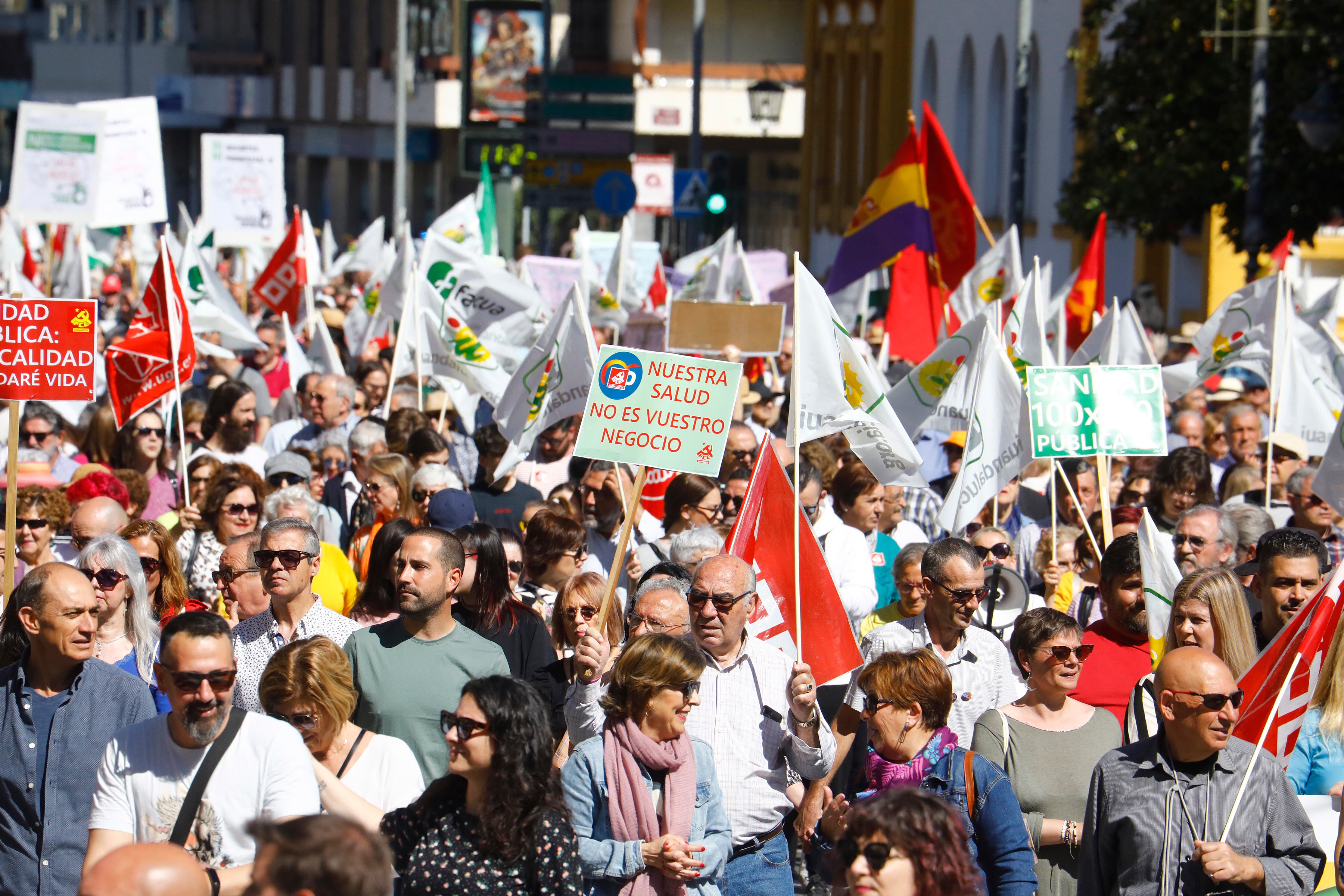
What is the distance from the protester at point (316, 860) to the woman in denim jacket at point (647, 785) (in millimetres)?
1286

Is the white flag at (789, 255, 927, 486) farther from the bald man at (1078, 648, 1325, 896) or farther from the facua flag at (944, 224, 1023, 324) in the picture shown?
the facua flag at (944, 224, 1023, 324)

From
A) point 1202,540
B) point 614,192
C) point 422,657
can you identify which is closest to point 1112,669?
point 1202,540

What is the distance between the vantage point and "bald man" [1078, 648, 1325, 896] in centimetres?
411

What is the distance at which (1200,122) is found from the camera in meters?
17.1

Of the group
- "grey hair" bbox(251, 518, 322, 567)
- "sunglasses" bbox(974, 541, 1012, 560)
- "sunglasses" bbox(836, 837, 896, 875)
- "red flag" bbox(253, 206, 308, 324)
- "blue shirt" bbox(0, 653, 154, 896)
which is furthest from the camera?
"red flag" bbox(253, 206, 308, 324)

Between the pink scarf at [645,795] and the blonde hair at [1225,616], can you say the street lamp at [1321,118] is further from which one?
the pink scarf at [645,795]

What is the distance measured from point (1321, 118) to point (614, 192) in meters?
9.22

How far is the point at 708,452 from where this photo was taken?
5980 millimetres

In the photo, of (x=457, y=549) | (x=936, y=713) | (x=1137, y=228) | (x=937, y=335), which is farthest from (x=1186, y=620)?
(x=1137, y=228)

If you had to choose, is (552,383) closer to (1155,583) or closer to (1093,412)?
(1093,412)

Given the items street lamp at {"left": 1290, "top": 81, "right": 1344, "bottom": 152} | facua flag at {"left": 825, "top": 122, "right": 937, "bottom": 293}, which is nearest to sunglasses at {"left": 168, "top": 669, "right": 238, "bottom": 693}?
facua flag at {"left": 825, "top": 122, "right": 937, "bottom": 293}

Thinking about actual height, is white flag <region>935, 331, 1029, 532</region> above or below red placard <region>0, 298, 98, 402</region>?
below

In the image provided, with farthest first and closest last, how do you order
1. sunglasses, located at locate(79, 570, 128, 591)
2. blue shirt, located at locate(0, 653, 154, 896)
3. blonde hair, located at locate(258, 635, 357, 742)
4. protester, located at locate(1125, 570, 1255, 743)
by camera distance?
1. sunglasses, located at locate(79, 570, 128, 591)
2. protester, located at locate(1125, 570, 1255, 743)
3. blue shirt, located at locate(0, 653, 154, 896)
4. blonde hair, located at locate(258, 635, 357, 742)

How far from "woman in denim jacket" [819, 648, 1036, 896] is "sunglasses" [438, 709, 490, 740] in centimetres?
91
